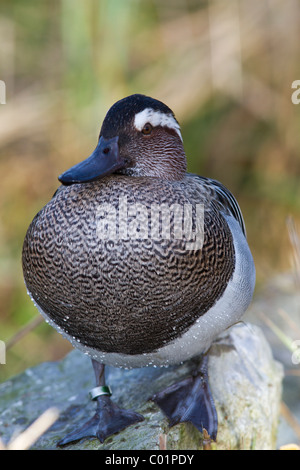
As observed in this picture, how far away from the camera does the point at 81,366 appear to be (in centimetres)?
292

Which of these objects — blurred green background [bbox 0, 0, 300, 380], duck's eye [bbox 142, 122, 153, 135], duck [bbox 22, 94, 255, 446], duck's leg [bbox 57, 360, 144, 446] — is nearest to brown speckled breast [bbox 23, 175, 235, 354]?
duck [bbox 22, 94, 255, 446]

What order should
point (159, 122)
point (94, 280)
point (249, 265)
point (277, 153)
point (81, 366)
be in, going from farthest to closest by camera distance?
1. point (277, 153)
2. point (81, 366)
3. point (249, 265)
4. point (159, 122)
5. point (94, 280)

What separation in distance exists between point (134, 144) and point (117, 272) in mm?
445

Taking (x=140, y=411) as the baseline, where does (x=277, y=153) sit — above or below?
above

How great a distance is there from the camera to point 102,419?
2285mm

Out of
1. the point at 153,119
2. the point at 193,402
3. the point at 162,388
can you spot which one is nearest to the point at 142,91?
the point at 153,119

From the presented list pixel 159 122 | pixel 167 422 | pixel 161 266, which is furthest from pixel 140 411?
pixel 159 122

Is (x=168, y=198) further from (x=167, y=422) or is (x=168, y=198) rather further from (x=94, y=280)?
(x=167, y=422)

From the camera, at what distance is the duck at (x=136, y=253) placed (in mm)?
1899

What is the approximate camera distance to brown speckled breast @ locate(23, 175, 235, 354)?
1894 mm

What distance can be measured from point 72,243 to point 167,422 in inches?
30.6
